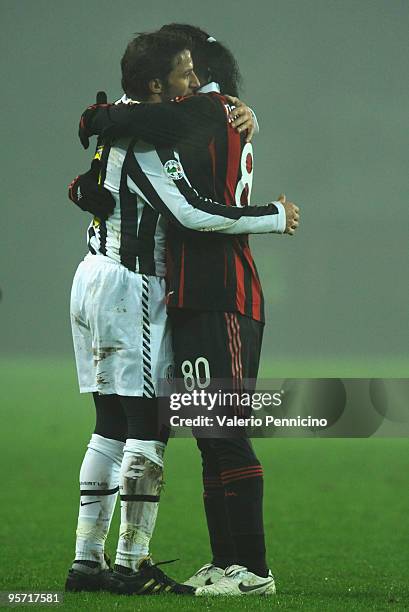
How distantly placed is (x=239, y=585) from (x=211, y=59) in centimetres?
207

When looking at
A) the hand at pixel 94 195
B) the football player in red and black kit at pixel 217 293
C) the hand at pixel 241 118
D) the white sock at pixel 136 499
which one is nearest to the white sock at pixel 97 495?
the white sock at pixel 136 499

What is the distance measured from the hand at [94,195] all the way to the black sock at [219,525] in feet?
3.64

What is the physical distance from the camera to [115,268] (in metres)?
4.70

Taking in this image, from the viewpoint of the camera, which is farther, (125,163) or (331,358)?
(331,358)

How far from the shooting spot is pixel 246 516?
4551 mm

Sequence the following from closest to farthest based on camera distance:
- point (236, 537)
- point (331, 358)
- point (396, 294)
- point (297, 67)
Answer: point (236, 537) → point (297, 67) → point (331, 358) → point (396, 294)

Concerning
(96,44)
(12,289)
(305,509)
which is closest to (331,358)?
(12,289)

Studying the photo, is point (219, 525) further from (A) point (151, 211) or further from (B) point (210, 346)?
(A) point (151, 211)

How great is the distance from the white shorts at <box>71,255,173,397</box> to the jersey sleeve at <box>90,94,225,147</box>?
492 millimetres

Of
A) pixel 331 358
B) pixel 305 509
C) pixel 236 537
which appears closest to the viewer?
pixel 236 537

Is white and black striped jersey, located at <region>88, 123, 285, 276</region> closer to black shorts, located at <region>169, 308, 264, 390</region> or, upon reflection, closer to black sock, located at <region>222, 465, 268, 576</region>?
black shorts, located at <region>169, 308, 264, 390</region>

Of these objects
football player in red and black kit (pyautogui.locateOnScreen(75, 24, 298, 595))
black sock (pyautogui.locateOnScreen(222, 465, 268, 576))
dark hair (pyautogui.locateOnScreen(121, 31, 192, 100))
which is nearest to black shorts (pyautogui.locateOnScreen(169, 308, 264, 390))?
football player in red and black kit (pyautogui.locateOnScreen(75, 24, 298, 595))

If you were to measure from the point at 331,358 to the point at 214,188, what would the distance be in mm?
46035

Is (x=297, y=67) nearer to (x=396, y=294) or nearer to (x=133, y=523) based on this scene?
(x=396, y=294)
